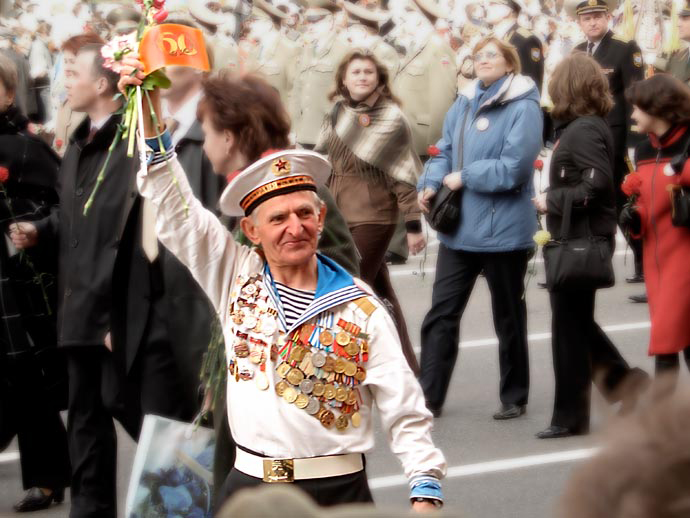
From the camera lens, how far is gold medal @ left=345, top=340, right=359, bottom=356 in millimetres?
3785

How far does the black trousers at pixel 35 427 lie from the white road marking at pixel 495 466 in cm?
148

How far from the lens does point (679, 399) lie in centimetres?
156

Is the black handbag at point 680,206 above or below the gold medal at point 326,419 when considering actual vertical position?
above

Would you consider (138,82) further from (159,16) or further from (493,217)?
(493,217)

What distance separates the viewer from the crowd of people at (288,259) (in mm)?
3822

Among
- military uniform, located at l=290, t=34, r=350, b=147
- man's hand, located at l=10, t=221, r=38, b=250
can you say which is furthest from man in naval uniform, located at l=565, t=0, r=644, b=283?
man's hand, located at l=10, t=221, r=38, b=250

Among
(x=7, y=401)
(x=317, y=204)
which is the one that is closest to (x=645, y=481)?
(x=317, y=204)

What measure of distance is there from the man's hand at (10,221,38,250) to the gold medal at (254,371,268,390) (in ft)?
8.74

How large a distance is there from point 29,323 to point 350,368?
317 cm

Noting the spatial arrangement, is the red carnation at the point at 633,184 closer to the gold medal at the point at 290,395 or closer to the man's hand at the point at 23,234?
the man's hand at the point at 23,234

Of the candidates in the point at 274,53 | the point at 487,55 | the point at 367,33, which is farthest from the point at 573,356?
the point at 274,53

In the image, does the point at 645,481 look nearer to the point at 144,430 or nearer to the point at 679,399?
the point at 679,399

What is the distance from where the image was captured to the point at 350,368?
3.79 meters

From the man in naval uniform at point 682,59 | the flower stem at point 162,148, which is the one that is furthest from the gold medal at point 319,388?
the man in naval uniform at point 682,59
